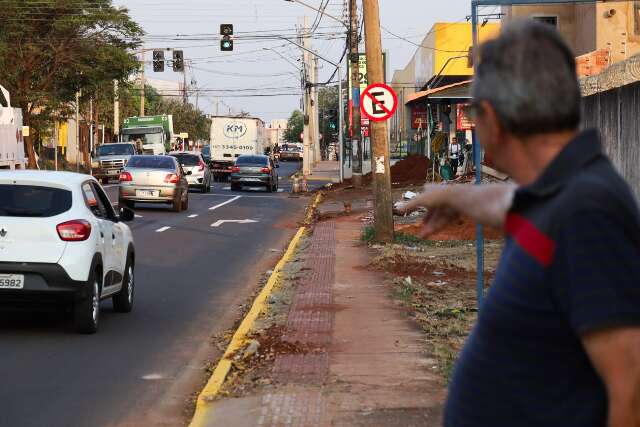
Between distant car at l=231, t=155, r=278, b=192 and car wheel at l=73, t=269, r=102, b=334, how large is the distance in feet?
124

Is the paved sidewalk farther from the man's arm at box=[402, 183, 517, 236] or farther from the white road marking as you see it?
the white road marking

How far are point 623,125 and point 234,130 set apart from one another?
47.7 meters

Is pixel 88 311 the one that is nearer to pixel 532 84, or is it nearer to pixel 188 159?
pixel 532 84

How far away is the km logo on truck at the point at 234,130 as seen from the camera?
206ft

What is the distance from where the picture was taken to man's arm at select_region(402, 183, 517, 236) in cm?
285

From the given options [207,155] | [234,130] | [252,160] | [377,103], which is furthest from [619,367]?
[207,155]

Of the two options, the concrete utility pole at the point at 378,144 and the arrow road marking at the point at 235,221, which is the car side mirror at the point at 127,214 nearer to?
the concrete utility pole at the point at 378,144

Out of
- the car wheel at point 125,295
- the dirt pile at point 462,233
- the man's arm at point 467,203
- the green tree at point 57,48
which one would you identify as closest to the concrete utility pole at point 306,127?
the green tree at point 57,48

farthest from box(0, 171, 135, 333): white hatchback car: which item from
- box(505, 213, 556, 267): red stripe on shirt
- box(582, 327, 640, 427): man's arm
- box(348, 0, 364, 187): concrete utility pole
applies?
box(348, 0, 364, 187): concrete utility pole

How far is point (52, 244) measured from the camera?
10.7 m

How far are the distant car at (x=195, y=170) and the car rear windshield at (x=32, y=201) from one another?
112 feet

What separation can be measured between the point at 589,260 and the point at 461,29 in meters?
61.8

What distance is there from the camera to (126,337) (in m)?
11.1

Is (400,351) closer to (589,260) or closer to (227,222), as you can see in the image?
(589,260)
